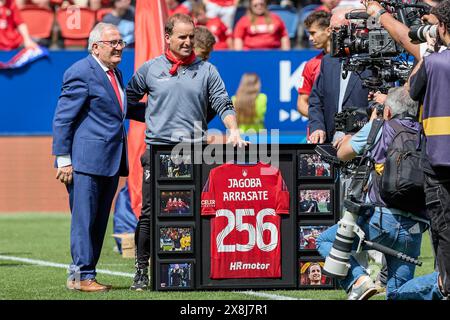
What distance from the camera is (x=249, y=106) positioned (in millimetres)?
15398

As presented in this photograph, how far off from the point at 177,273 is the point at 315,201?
127cm

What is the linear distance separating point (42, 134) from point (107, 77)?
28.2ft

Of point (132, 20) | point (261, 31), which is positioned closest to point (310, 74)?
point (261, 31)

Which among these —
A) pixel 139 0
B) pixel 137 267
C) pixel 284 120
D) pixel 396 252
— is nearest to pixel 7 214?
pixel 284 120

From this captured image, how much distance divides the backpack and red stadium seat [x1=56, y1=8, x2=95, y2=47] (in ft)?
38.2

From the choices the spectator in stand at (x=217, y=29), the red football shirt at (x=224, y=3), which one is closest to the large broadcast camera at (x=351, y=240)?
the spectator in stand at (x=217, y=29)

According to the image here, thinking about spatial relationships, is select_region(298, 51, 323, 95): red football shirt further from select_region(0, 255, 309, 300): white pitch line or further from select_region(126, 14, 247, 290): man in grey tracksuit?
select_region(0, 255, 309, 300): white pitch line

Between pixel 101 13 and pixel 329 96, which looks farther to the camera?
pixel 101 13

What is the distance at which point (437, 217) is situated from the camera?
7.43 meters

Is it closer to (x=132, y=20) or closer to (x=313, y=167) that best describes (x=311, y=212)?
(x=313, y=167)

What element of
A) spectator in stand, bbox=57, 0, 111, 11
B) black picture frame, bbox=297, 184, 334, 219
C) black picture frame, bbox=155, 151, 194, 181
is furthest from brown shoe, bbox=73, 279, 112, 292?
spectator in stand, bbox=57, 0, 111, 11

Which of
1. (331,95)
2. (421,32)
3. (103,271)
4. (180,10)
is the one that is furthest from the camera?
(180,10)

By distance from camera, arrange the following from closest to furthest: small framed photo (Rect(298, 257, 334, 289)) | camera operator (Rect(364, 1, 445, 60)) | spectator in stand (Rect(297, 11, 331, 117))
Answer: camera operator (Rect(364, 1, 445, 60)) → small framed photo (Rect(298, 257, 334, 289)) → spectator in stand (Rect(297, 11, 331, 117))

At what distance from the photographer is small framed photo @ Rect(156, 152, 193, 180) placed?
9609 millimetres
